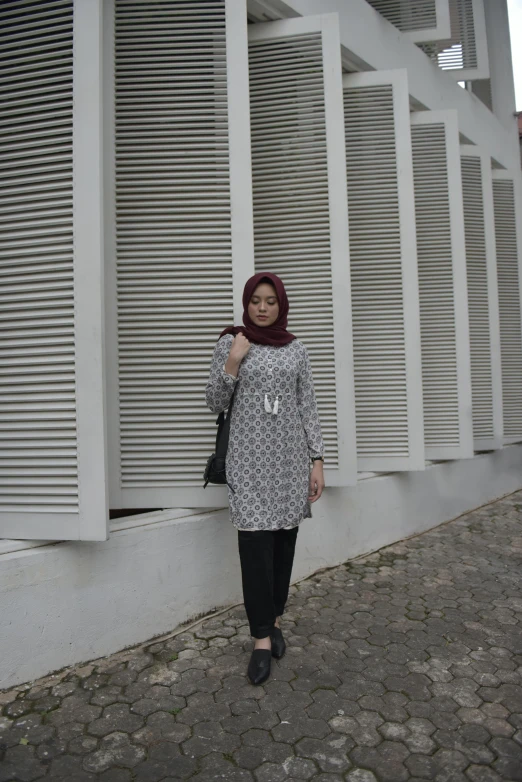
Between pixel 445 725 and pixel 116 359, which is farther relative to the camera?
pixel 116 359

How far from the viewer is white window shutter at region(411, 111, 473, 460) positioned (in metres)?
5.44

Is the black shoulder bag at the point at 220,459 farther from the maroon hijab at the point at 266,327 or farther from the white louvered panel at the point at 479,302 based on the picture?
the white louvered panel at the point at 479,302

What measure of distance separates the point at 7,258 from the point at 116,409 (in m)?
0.92

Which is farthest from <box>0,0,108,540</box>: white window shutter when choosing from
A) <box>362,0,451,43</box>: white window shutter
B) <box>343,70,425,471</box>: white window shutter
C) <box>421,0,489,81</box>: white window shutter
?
<box>421,0,489,81</box>: white window shutter

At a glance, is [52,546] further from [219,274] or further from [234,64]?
[234,64]

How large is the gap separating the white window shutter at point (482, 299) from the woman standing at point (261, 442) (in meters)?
3.99

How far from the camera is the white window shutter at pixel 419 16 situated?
5.65 meters

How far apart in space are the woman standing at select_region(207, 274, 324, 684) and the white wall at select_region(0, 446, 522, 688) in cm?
58

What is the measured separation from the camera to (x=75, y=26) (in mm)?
2809

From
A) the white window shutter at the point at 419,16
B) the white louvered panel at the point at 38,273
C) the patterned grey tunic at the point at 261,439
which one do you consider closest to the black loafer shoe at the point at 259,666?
the patterned grey tunic at the point at 261,439

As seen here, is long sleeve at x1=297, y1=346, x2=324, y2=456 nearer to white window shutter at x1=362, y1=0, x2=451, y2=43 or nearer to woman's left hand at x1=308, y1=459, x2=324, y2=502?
woman's left hand at x1=308, y1=459, x2=324, y2=502

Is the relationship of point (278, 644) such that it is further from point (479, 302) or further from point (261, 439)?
point (479, 302)

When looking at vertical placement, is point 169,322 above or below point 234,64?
below

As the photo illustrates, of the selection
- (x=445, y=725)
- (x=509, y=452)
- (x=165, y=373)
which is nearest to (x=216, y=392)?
(x=165, y=373)
